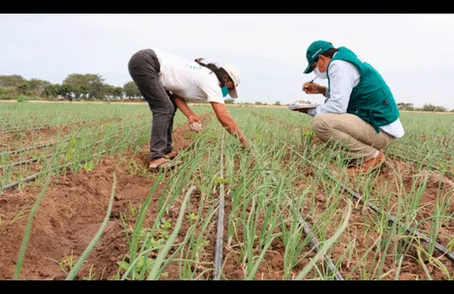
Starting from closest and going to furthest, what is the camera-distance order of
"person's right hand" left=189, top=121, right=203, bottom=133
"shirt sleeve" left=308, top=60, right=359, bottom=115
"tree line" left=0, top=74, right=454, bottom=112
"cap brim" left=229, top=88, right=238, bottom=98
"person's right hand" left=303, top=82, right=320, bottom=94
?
1. "shirt sleeve" left=308, top=60, right=359, bottom=115
2. "person's right hand" left=189, top=121, right=203, bottom=133
3. "cap brim" left=229, top=88, right=238, bottom=98
4. "person's right hand" left=303, top=82, right=320, bottom=94
5. "tree line" left=0, top=74, right=454, bottom=112

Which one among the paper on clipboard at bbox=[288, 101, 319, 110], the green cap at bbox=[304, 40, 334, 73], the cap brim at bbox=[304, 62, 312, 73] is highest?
the green cap at bbox=[304, 40, 334, 73]

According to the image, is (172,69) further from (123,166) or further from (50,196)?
(50,196)

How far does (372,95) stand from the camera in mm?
Answer: 3066

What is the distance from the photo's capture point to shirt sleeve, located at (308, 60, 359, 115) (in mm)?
2939

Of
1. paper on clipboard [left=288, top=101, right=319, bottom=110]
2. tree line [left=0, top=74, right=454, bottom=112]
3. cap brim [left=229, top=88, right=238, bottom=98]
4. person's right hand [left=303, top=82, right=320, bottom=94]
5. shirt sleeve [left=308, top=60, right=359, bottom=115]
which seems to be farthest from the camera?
tree line [left=0, top=74, right=454, bottom=112]

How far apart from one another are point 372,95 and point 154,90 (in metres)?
2.04

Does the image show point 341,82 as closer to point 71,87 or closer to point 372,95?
point 372,95

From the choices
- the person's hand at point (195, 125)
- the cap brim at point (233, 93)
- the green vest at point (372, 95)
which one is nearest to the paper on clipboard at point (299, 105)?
the green vest at point (372, 95)

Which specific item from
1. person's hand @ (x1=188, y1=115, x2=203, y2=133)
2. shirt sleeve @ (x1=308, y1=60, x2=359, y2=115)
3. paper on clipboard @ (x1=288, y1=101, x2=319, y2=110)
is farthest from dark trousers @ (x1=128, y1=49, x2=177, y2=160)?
shirt sleeve @ (x1=308, y1=60, x2=359, y2=115)

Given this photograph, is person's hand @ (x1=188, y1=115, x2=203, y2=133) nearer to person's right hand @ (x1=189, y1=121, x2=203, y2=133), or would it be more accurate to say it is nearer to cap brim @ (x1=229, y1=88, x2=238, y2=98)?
person's right hand @ (x1=189, y1=121, x2=203, y2=133)

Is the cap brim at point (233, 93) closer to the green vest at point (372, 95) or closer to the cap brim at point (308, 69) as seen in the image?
the cap brim at point (308, 69)

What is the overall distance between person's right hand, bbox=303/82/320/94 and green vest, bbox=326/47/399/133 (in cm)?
64

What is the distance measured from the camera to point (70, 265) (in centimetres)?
136
